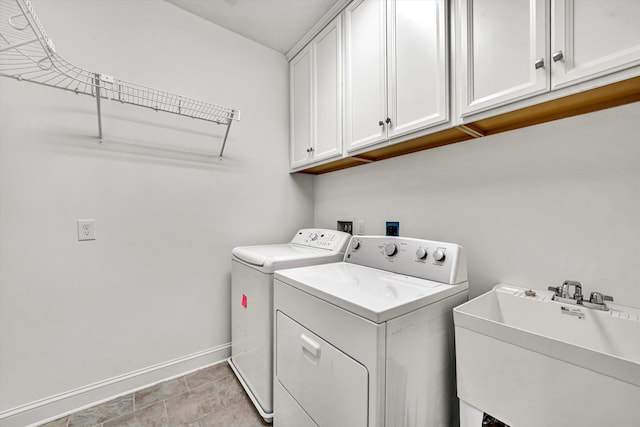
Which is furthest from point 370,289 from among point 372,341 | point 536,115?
point 536,115

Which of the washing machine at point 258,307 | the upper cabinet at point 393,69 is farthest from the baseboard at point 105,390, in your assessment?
the upper cabinet at point 393,69

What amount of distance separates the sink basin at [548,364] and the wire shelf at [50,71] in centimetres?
189

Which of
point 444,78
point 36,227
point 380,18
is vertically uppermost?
point 380,18

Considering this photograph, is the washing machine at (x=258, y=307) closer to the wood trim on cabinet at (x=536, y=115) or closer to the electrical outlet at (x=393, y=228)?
the electrical outlet at (x=393, y=228)

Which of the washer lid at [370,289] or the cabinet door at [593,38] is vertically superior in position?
the cabinet door at [593,38]

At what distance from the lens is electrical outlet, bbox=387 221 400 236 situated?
5.53ft

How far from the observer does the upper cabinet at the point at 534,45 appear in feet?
2.49

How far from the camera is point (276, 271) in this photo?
1.32 metres

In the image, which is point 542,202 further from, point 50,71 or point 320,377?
point 50,71

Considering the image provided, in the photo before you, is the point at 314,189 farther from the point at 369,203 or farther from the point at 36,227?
the point at 36,227

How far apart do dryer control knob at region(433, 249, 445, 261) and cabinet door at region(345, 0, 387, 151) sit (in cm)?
69

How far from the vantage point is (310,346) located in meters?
1.00

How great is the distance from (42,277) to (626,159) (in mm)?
2808

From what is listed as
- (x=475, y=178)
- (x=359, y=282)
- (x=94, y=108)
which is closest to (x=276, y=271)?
(x=359, y=282)
